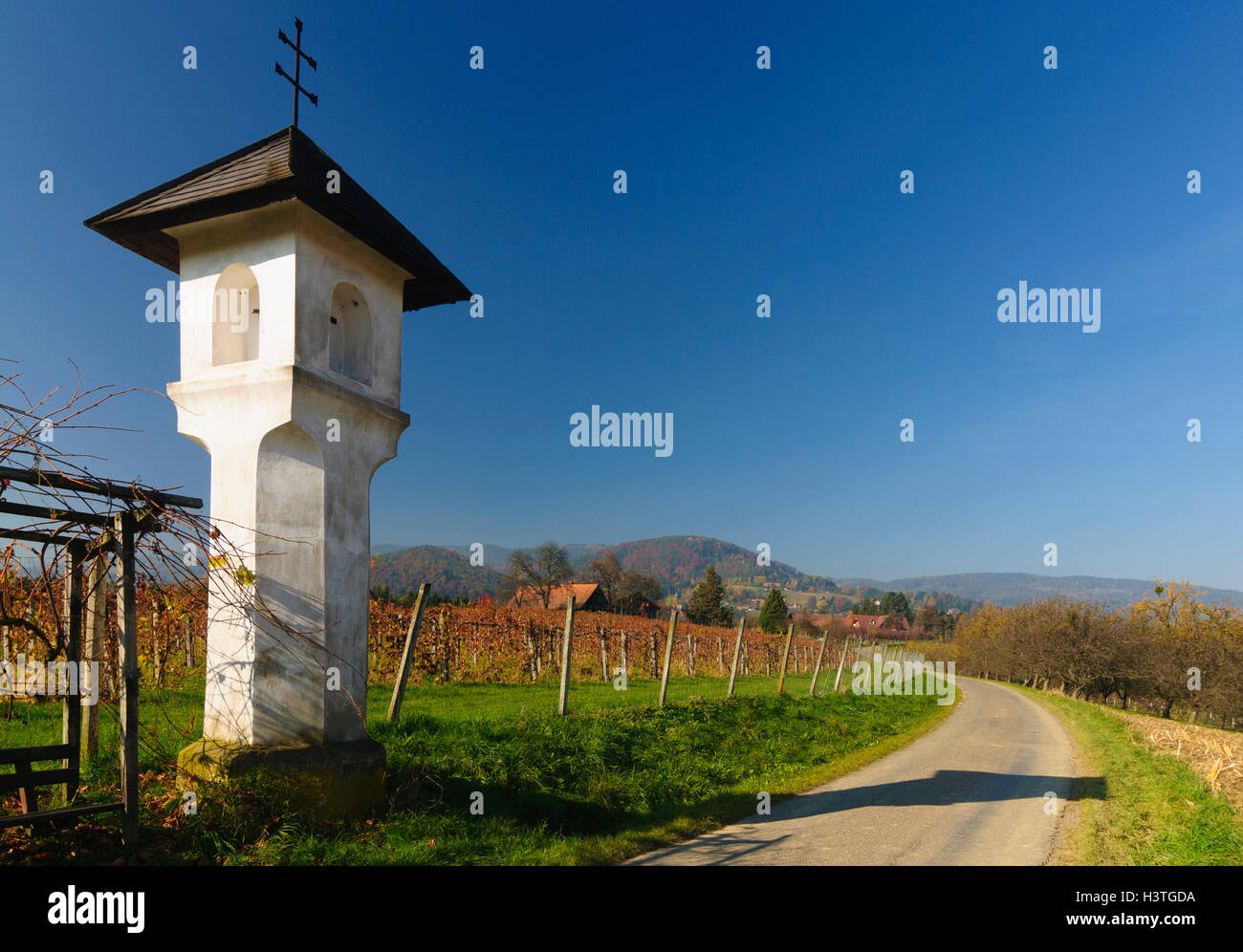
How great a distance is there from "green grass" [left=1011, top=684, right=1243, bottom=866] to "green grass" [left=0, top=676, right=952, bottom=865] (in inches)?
127

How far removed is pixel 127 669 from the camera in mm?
4359

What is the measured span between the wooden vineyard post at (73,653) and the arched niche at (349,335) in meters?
2.72

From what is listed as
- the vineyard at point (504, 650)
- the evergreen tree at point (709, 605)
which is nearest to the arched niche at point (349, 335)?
the vineyard at point (504, 650)

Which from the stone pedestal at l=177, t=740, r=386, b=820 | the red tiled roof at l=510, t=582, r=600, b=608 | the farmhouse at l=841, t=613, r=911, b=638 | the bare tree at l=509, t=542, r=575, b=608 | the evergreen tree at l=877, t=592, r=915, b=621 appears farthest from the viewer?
the evergreen tree at l=877, t=592, r=915, b=621

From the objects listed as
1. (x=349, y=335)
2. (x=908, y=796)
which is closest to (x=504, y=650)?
(x=908, y=796)

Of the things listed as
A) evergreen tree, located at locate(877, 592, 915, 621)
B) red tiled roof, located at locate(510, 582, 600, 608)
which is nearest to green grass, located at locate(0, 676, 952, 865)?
red tiled roof, located at locate(510, 582, 600, 608)

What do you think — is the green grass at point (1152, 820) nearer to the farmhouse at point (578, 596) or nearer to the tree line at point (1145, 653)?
the tree line at point (1145, 653)

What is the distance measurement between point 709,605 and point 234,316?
73.2 m

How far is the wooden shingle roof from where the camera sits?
5.52 metres

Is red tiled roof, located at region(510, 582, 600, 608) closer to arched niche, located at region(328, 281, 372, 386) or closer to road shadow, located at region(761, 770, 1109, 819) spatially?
road shadow, located at region(761, 770, 1109, 819)

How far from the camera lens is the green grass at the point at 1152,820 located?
20.7 feet

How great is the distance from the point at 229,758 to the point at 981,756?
1218 centimetres
